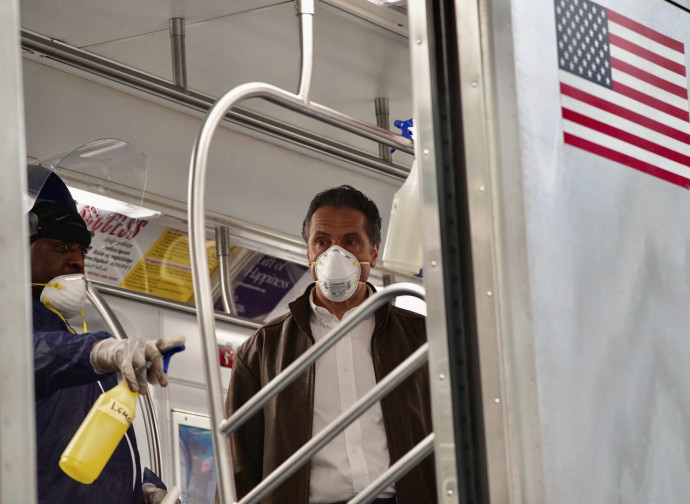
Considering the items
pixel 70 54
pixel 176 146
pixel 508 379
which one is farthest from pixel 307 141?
pixel 508 379

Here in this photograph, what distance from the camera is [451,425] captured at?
2314 mm

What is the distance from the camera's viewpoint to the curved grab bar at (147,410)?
14.9 feet

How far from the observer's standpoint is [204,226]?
2486 millimetres

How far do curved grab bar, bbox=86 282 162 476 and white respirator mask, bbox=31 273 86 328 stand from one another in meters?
0.66

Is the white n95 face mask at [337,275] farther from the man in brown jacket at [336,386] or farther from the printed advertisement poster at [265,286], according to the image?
the printed advertisement poster at [265,286]

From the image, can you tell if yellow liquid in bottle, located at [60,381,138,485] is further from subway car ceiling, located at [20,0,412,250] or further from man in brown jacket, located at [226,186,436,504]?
subway car ceiling, located at [20,0,412,250]

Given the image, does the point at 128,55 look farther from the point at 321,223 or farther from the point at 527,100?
the point at 527,100

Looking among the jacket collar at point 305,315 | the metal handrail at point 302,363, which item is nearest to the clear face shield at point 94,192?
the jacket collar at point 305,315

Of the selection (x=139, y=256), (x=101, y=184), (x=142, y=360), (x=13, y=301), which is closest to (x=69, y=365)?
(x=142, y=360)

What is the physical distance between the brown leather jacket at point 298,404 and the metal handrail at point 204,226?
3.17ft

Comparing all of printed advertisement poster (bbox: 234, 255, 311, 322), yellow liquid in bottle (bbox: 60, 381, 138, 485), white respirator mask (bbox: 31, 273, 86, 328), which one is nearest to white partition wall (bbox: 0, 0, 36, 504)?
yellow liquid in bottle (bbox: 60, 381, 138, 485)

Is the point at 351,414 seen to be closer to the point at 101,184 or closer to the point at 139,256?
the point at 101,184

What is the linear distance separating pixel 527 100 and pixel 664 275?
21.5 inches

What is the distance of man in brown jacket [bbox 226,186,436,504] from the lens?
333 centimetres
